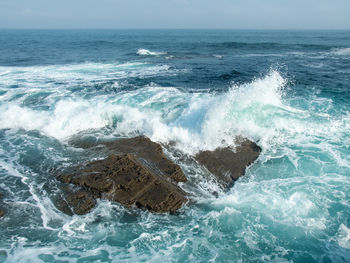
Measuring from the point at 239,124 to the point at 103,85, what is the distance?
8.84m

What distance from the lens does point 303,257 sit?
4707mm

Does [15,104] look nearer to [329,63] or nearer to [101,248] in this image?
[101,248]

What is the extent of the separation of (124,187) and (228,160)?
3131mm

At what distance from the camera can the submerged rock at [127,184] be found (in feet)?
18.8

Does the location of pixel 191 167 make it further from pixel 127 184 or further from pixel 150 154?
pixel 127 184

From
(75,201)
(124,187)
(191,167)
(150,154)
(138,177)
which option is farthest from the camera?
(150,154)

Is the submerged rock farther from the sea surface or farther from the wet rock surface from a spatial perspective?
the sea surface

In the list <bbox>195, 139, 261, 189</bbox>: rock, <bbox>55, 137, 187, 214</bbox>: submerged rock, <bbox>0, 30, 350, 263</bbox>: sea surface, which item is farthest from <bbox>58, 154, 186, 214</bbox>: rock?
<bbox>195, 139, 261, 189</bbox>: rock

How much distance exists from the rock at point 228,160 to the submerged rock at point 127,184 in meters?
1.04

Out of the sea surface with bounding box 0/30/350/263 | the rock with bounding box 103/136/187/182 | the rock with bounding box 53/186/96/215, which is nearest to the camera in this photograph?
the sea surface with bounding box 0/30/350/263

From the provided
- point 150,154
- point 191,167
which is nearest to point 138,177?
point 150,154

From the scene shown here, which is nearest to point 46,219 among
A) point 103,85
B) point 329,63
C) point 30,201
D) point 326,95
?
point 30,201

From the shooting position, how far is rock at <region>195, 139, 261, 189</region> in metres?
6.91

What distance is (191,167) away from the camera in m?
7.25
